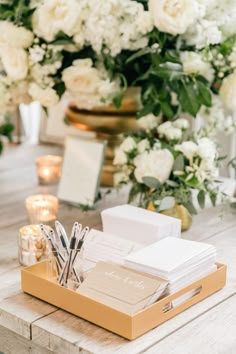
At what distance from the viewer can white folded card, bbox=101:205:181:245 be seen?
4.35 ft

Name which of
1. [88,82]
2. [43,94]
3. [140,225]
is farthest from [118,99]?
[140,225]

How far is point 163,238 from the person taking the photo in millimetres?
1321

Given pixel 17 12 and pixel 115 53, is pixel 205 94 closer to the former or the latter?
pixel 115 53

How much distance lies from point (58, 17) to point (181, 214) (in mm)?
556

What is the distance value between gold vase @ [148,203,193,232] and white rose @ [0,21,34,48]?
0.52m

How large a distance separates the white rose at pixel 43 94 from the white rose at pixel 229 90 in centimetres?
43

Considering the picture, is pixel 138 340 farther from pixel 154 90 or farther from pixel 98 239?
pixel 154 90

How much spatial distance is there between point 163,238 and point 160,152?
0.25m

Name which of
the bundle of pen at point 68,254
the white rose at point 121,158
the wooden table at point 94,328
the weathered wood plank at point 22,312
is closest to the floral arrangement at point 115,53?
the white rose at point 121,158

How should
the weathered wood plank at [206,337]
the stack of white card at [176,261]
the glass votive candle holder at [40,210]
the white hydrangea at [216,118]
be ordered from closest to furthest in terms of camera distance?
the weathered wood plank at [206,337] < the stack of white card at [176,261] < the glass votive candle holder at [40,210] < the white hydrangea at [216,118]

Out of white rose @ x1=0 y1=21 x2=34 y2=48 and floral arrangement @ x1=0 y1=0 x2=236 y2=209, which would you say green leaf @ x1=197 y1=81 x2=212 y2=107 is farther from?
white rose @ x1=0 y1=21 x2=34 y2=48

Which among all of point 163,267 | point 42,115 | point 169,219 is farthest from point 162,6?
point 42,115

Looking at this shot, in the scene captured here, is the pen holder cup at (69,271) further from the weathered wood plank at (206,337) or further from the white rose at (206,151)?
the white rose at (206,151)

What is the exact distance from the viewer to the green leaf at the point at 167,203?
1.44 m
